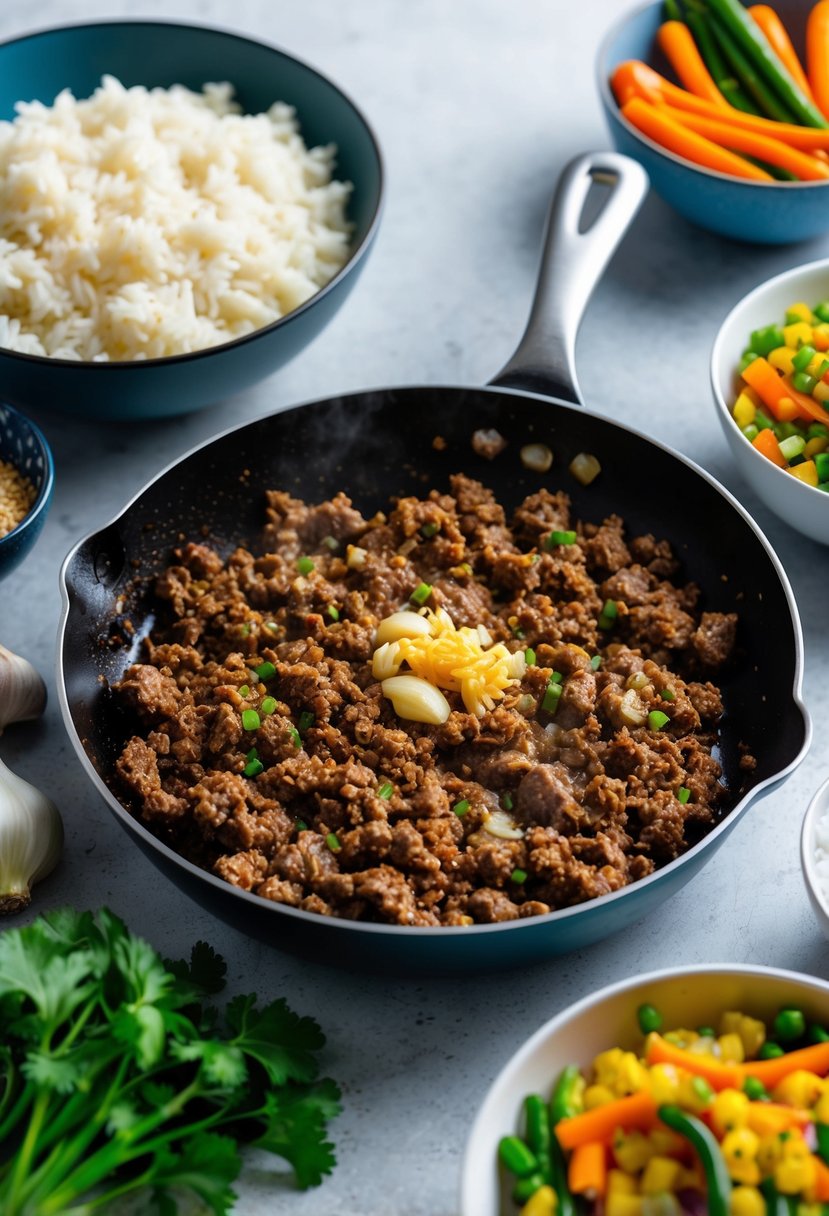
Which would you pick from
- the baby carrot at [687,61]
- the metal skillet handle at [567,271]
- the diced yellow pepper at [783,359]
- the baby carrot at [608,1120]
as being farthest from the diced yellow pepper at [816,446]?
the baby carrot at [608,1120]

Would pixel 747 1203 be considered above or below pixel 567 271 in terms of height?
below

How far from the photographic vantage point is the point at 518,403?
3191mm

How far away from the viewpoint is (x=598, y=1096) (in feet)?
6.82

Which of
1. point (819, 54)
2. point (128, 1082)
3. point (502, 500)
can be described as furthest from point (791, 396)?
point (128, 1082)

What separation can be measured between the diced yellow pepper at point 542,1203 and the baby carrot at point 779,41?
11.2ft

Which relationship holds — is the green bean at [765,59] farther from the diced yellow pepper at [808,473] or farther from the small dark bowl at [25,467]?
the small dark bowl at [25,467]

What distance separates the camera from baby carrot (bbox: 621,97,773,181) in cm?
388

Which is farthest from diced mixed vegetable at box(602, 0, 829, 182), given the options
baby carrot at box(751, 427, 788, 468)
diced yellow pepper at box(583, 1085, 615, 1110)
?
diced yellow pepper at box(583, 1085, 615, 1110)

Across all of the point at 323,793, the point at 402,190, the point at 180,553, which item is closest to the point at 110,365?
the point at 180,553

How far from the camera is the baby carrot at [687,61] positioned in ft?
13.2

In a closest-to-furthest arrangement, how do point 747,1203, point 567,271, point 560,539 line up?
point 747,1203 → point 560,539 → point 567,271

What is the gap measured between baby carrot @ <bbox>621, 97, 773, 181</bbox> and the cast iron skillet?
371 millimetres

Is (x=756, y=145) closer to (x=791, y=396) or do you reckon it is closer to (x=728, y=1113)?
(x=791, y=396)

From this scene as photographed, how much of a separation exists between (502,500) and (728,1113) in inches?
67.9
